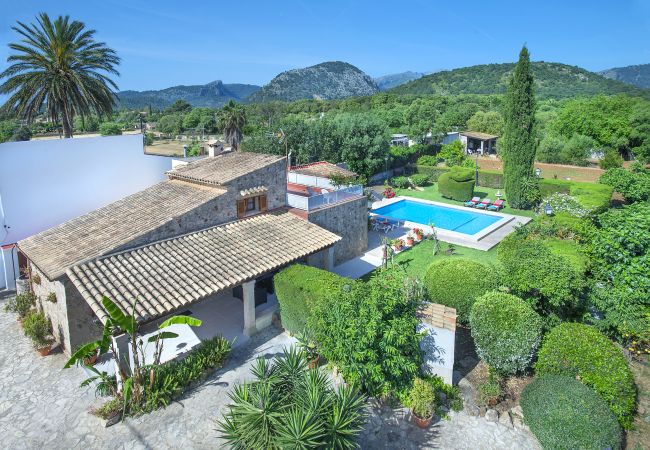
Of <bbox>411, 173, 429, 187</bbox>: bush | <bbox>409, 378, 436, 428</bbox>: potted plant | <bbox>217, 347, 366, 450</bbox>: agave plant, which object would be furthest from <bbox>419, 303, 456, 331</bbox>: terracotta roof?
<bbox>411, 173, 429, 187</bbox>: bush

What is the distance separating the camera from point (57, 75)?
23562mm

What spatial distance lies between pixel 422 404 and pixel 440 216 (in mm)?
24732

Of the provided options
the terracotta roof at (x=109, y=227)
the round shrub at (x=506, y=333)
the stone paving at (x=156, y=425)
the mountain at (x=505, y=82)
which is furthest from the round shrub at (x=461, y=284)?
the mountain at (x=505, y=82)

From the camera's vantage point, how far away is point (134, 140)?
75.9ft

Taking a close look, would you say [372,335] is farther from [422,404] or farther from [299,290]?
[299,290]

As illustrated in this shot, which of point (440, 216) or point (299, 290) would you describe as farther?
point (440, 216)

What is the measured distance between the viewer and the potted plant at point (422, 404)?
10.3 m

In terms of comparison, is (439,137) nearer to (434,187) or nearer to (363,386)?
(434,187)

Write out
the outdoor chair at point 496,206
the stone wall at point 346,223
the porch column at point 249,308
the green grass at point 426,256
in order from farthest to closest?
the outdoor chair at point 496,206, the green grass at point 426,256, the stone wall at point 346,223, the porch column at point 249,308

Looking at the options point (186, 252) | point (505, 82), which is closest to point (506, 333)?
point (186, 252)

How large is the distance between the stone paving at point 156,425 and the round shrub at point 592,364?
2.16m

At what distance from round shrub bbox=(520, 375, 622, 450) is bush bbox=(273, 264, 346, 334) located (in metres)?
6.01

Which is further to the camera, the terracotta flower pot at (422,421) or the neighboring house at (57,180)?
the neighboring house at (57,180)

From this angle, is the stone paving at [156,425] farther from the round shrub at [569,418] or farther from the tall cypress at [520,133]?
the tall cypress at [520,133]
